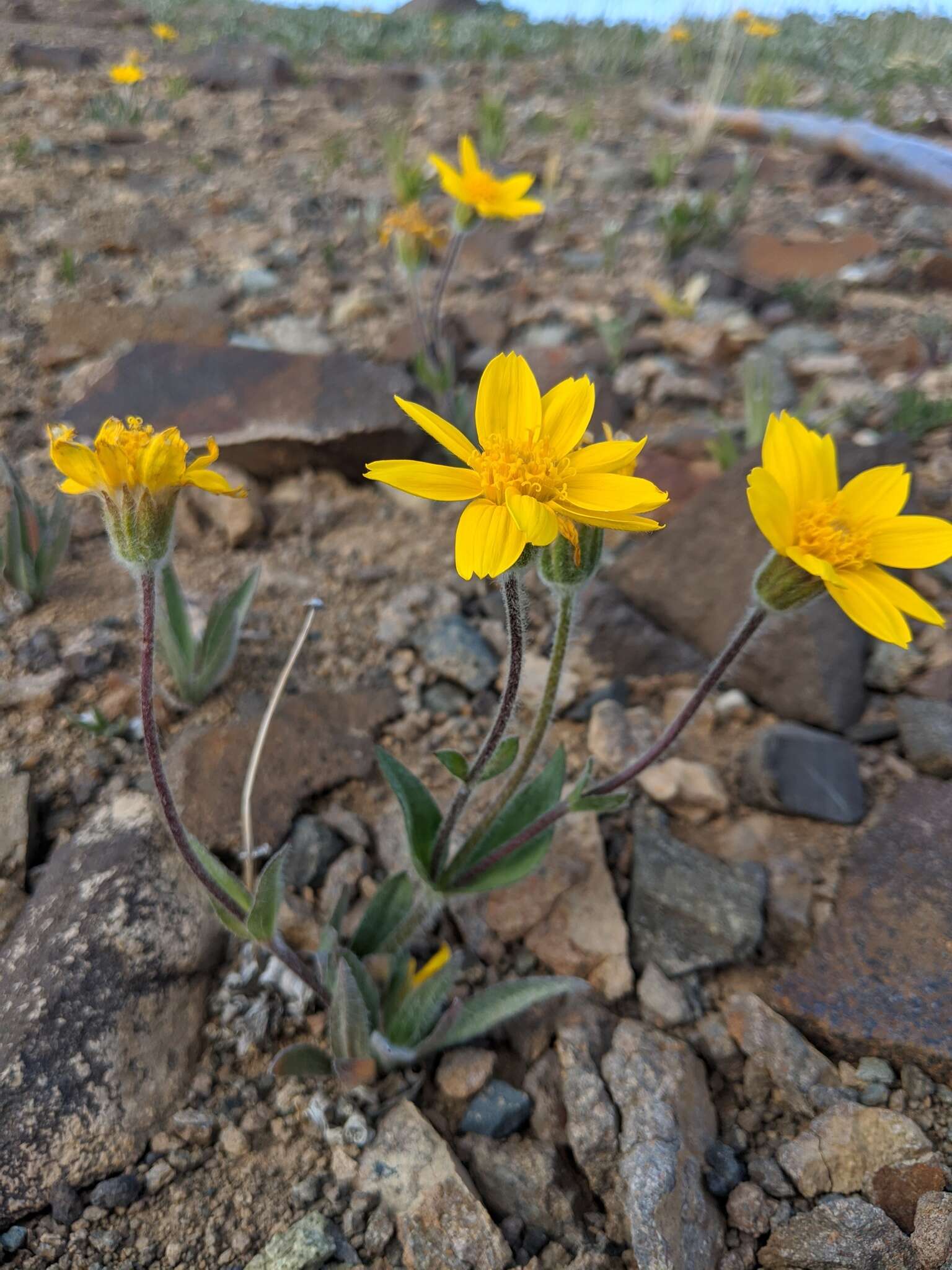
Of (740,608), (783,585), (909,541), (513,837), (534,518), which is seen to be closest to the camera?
(534,518)

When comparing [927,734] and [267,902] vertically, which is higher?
[267,902]

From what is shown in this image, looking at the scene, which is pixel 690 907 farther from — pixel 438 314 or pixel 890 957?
pixel 438 314

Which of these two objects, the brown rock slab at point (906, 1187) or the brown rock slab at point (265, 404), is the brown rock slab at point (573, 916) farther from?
the brown rock slab at point (265, 404)

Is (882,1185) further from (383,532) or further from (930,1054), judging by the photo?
(383,532)

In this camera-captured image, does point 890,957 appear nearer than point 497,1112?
No

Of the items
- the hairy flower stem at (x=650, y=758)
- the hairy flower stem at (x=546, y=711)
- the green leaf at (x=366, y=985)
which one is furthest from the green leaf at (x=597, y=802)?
the green leaf at (x=366, y=985)

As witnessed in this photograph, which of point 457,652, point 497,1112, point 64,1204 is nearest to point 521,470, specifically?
point 457,652

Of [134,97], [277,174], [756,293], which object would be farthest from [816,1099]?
[134,97]
